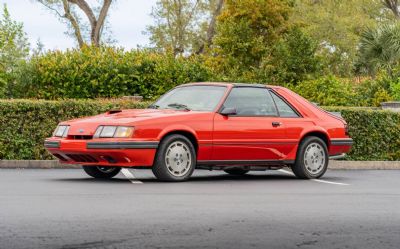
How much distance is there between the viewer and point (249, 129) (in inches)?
589

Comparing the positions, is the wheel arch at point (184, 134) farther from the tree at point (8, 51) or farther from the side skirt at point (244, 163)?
the tree at point (8, 51)

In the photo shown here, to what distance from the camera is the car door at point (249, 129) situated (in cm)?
1467

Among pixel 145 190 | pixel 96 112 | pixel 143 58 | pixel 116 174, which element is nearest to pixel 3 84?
pixel 143 58

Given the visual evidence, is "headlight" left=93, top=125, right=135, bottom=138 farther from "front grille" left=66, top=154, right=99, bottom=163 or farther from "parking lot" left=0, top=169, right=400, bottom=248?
"parking lot" left=0, top=169, right=400, bottom=248

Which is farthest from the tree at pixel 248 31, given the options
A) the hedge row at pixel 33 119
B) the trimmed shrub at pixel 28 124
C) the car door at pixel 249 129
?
the car door at pixel 249 129

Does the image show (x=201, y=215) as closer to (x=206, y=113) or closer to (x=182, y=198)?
(x=182, y=198)

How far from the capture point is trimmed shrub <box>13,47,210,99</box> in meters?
26.4

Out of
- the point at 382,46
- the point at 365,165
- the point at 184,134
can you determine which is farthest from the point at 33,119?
the point at 382,46

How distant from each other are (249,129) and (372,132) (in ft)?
24.5

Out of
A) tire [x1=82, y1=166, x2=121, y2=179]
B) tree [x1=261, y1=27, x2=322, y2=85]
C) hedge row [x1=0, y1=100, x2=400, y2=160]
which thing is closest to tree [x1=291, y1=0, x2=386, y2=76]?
tree [x1=261, y1=27, x2=322, y2=85]

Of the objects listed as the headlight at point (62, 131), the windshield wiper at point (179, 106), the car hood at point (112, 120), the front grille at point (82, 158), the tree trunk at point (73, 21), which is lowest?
the front grille at point (82, 158)

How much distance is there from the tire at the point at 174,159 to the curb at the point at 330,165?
514 centimetres

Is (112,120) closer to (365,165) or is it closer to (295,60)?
(365,165)

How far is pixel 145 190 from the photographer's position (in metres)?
12.8
